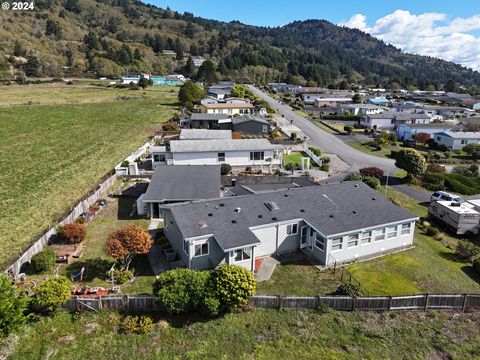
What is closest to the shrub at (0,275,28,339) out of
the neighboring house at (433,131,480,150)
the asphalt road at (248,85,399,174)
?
the asphalt road at (248,85,399,174)

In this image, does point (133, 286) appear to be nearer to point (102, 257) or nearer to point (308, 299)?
point (102, 257)

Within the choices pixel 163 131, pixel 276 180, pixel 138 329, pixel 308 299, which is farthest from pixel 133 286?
pixel 163 131

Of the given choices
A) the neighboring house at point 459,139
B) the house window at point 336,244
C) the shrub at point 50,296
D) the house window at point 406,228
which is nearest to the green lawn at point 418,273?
the house window at point 406,228

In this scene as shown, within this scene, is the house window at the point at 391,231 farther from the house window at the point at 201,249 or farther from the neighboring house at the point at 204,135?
the neighboring house at the point at 204,135

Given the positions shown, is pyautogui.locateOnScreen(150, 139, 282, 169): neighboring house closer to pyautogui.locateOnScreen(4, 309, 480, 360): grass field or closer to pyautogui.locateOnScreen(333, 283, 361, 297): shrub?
pyautogui.locateOnScreen(333, 283, 361, 297): shrub

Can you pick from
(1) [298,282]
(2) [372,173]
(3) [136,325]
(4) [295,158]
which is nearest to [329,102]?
(4) [295,158]

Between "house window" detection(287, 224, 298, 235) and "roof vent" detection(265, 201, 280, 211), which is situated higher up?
"roof vent" detection(265, 201, 280, 211)

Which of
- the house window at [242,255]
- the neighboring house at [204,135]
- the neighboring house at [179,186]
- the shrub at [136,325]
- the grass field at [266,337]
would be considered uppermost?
the neighboring house at [204,135]
